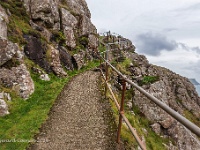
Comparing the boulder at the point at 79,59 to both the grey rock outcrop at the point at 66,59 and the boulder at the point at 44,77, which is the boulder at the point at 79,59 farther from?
the boulder at the point at 44,77

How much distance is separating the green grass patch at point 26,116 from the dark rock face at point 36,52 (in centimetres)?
345

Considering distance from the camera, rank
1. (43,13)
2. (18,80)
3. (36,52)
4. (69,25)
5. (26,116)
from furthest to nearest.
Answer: (69,25)
(43,13)
(36,52)
(18,80)
(26,116)

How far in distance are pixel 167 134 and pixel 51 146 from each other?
71.4ft

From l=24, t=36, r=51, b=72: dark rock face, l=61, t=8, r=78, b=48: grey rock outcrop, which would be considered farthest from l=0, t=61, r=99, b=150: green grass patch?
l=61, t=8, r=78, b=48: grey rock outcrop

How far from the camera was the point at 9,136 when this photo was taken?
787 centimetres

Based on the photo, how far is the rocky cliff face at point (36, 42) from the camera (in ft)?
43.7

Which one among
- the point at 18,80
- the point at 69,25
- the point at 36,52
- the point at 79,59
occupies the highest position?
the point at 69,25

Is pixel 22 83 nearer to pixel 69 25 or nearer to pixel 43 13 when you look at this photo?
pixel 43 13

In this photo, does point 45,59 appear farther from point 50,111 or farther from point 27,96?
point 50,111

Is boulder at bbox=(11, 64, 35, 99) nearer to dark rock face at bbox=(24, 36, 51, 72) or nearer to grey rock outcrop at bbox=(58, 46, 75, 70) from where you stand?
dark rock face at bbox=(24, 36, 51, 72)

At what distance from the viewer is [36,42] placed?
1917 cm

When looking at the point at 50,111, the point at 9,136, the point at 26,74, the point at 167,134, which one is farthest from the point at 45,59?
the point at 167,134

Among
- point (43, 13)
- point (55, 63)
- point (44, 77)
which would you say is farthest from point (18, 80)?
point (43, 13)

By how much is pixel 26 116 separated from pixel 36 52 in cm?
932
